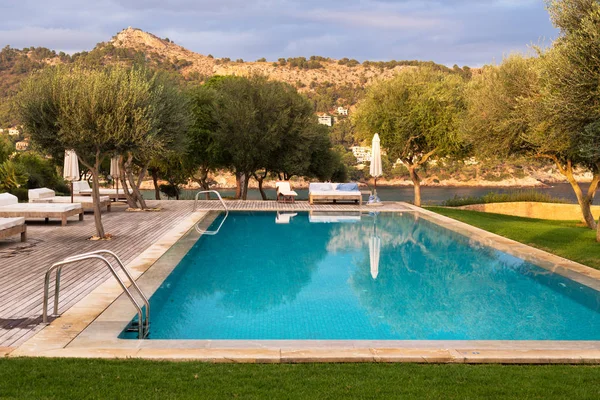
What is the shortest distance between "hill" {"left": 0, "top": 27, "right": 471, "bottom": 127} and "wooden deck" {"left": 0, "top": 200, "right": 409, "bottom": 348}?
65.3 meters

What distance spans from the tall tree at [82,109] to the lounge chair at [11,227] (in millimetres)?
1466

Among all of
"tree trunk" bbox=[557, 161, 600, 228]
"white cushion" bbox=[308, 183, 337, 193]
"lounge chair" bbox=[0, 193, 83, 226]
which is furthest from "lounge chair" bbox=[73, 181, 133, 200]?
"tree trunk" bbox=[557, 161, 600, 228]

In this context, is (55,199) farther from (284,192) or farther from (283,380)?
(283,380)

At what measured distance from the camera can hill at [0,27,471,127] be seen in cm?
8512

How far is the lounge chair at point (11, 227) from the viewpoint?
10195 mm

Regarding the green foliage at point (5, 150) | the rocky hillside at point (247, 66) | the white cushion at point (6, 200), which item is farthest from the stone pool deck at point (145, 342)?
the rocky hillside at point (247, 66)

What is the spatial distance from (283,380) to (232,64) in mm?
99917

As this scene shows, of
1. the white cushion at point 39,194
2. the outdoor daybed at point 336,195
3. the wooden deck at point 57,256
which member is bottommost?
the wooden deck at point 57,256

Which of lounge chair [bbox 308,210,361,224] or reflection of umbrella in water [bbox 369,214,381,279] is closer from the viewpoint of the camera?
reflection of umbrella in water [bbox 369,214,381,279]

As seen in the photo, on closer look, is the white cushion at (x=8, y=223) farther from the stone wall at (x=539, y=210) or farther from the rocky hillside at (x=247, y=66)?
the rocky hillside at (x=247, y=66)

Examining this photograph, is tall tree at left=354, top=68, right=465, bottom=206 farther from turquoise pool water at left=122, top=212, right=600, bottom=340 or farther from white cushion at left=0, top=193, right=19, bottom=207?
white cushion at left=0, top=193, right=19, bottom=207

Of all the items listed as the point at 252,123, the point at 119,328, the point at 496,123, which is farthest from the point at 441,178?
the point at 119,328

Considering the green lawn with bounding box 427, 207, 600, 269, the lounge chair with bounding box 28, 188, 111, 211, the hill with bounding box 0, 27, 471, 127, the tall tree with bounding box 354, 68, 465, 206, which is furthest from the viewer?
the hill with bounding box 0, 27, 471, 127

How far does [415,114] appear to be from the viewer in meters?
22.6
